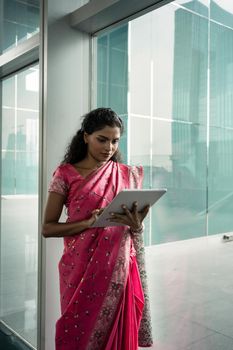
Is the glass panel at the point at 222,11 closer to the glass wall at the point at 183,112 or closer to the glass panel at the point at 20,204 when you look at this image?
the glass wall at the point at 183,112

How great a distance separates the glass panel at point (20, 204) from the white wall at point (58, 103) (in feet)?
1.38

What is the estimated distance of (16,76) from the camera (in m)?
2.48

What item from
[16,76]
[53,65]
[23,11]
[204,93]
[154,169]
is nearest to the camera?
[204,93]

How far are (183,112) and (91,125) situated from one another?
15.8 inches

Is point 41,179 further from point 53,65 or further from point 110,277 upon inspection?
point 110,277

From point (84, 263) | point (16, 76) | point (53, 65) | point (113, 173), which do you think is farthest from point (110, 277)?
point (16, 76)

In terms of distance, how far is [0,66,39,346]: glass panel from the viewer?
231 cm

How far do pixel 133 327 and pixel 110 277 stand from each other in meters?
0.20

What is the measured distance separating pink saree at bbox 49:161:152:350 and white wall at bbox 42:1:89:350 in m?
0.45

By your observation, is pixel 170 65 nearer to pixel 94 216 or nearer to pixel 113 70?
pixel 113 70

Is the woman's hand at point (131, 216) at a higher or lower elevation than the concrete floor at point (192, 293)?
higher

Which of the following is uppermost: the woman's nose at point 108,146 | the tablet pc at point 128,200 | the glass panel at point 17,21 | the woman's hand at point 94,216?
the glass panel at point 17,21

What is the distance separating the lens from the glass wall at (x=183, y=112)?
4.59 feet

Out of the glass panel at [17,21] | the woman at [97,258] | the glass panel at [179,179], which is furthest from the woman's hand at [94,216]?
the glass panel at [17,21]
